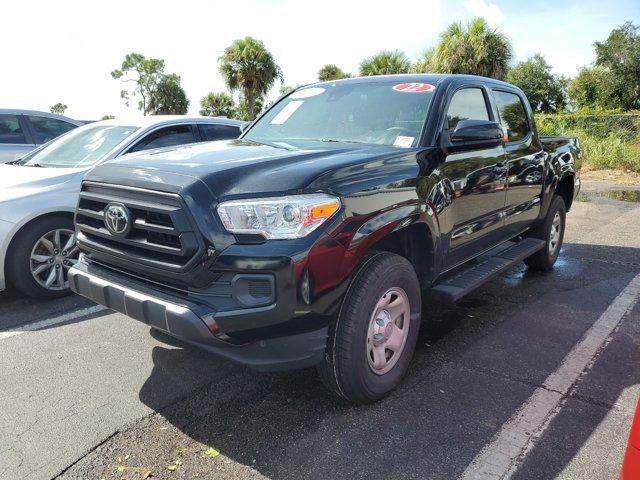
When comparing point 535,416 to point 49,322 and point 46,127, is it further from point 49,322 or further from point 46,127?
point 46,127

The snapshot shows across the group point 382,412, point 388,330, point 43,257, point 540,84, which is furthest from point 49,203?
point 540,84

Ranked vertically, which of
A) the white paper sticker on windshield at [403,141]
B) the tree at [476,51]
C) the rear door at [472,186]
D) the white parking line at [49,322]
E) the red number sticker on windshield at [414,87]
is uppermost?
the tree at [476,51]

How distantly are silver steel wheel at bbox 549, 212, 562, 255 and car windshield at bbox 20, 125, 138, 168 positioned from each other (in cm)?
462

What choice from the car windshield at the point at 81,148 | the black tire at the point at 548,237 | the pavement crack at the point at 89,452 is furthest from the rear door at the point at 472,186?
the car windshield at the point at 81,148

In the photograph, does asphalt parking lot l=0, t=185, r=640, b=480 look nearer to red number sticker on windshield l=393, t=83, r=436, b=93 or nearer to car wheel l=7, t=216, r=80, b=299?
car wheel l=7, t=216, r=80, b=299

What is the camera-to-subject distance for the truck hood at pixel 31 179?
4602 mm

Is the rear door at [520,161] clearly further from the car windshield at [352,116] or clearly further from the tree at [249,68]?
the tree at [249,68]

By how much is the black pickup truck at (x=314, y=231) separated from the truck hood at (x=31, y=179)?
1.77 metres

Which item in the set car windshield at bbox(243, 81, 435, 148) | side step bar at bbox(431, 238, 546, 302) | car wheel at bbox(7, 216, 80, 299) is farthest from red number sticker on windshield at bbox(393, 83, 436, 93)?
car wheel at bbox(7, 216, 80, 299)

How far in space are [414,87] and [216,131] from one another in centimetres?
308

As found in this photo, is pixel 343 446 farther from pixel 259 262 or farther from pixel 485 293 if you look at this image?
pixel 485 293

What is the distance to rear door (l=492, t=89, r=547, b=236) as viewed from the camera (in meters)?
4.53

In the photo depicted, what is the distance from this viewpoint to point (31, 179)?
479cm

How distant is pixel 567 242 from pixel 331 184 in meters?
5.81
